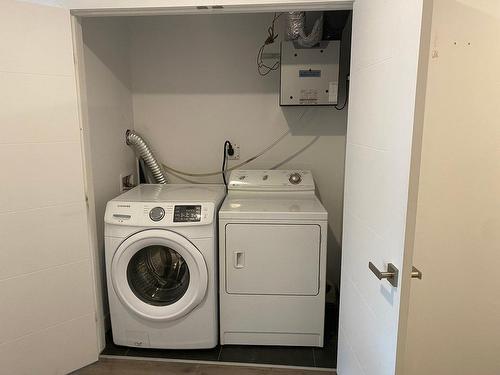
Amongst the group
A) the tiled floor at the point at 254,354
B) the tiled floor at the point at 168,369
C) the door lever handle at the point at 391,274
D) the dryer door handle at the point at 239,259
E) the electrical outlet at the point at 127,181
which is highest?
the electrical outlet at the point at 127,181

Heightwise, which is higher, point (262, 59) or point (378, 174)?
point (262, 59)

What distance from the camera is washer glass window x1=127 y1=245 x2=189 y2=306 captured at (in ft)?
6.72

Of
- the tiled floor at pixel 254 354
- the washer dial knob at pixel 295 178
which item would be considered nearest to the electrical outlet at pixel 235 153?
the washer dial knob at pixel 295 178

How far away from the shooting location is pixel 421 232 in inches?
52.6

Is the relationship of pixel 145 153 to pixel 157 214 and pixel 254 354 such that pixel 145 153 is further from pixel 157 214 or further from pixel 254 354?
pixel 254 354

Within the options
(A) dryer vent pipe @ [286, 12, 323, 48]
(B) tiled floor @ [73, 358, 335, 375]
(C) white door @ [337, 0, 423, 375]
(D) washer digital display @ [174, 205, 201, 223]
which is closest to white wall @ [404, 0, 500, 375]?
(C) white door @ [337, 0, 423, 375]

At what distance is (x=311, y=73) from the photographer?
2258 millimetres

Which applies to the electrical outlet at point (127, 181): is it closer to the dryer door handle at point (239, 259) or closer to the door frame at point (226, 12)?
the door frame at point (226, 12)

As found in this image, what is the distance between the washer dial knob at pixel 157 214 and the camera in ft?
6.28

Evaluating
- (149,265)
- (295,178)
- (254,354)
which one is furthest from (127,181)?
(254,354)

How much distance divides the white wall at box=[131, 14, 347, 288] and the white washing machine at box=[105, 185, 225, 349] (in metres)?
0.67

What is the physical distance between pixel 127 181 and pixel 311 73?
1516 mm

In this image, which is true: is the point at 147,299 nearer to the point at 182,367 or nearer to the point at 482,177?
the point at 182,367

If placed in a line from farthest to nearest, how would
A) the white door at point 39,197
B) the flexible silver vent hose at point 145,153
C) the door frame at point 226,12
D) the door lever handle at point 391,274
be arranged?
1. the flexible silver vent hose at point 145,153
2. the white door at point 39,197
3. the door lever handle at point 391,274
4. the door frame at point 226,12
